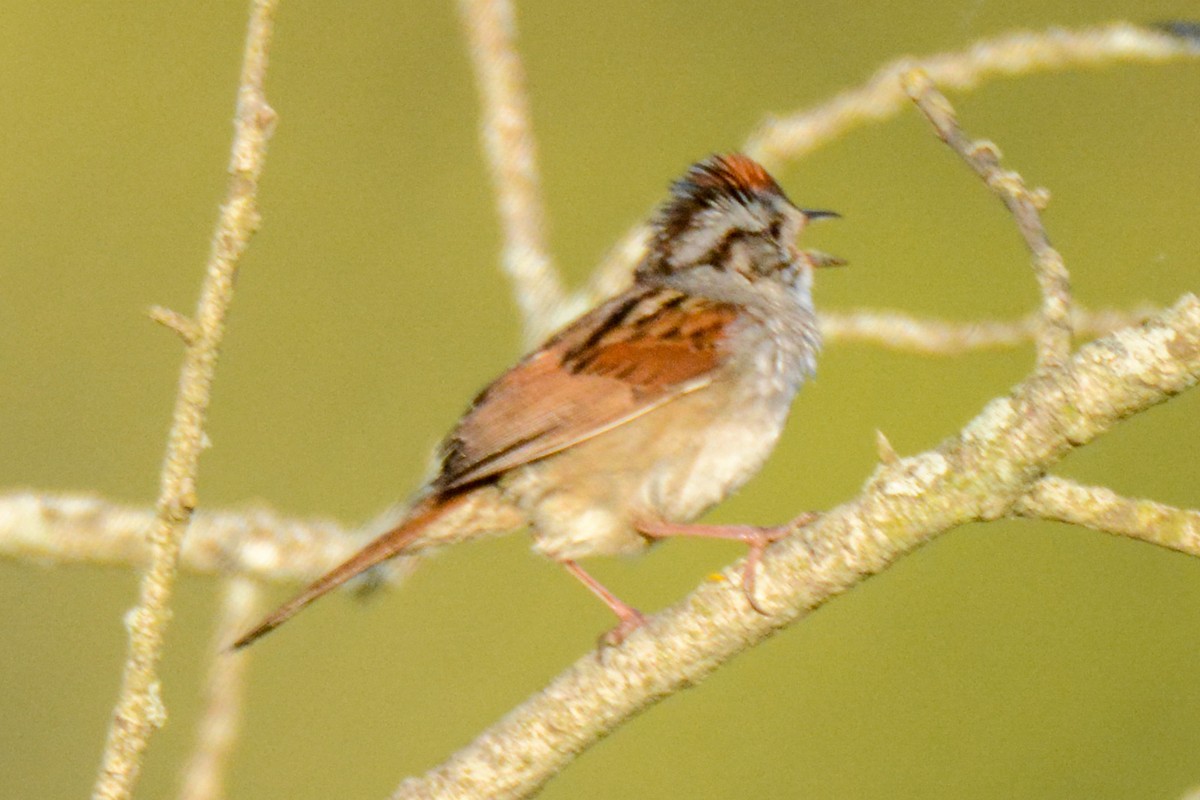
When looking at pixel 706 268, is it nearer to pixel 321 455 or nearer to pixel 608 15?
pixel 321 455

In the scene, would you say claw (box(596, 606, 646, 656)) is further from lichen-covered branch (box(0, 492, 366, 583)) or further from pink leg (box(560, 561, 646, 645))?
lichen-covered branch (box(0, 492, 366, 583))

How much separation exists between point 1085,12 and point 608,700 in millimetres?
3535

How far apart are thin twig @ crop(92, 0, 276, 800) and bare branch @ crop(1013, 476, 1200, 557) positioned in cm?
94

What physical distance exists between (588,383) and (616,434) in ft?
0.35

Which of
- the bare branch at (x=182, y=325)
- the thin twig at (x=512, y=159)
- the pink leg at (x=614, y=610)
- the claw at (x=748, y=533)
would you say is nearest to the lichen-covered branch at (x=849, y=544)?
the claw at (x=748, y=533)

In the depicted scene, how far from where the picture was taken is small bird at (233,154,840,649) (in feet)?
9.31

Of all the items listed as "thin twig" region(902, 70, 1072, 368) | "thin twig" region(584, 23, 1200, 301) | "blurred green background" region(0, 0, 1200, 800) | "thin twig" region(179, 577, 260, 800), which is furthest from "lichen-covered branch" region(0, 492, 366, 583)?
"thin twig" region(902, 70, 1072, 368)

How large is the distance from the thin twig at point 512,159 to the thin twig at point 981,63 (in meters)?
0.51

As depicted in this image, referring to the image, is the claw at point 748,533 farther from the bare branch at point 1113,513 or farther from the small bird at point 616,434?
the bare branch at point 1113,513

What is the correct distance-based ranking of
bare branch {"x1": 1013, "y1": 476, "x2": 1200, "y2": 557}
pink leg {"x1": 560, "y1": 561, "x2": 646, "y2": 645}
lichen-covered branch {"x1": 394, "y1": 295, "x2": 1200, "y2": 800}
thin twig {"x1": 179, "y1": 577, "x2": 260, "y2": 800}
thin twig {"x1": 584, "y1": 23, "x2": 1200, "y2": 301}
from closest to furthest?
lichen-covered branch {"x1": 394, "y1": 295, "x2": 1200, "y2": 800}, bare branch {"x1": 1013, "y1": 476, "x2": 1200, "y2": 557}, pink leg {"x1": 560, "y1": 561, "x2": 646, "y2": 645}, thin twig {"x1": 179, "y1": 577, "x2": 260, "y2": 800}, thin twig {"x1": 584, "y1": 23, "x2": 1200, "y2": 301}

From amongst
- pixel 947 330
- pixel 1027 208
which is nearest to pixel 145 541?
pixel 947 330

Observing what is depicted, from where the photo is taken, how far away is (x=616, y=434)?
115 inches

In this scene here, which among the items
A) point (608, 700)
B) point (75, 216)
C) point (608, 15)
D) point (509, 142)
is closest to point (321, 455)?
point (75, 216)

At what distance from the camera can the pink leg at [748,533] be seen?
2.06 metres
